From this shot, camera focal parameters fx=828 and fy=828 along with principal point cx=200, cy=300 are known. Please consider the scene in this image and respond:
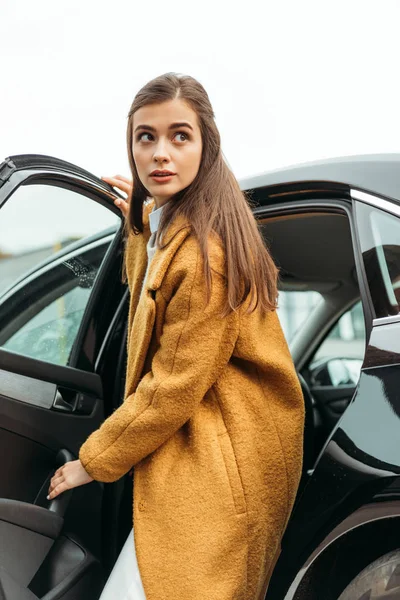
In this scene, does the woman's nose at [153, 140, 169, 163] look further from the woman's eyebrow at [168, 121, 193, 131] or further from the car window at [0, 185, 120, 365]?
the car window at [0, 185, 120, 365]

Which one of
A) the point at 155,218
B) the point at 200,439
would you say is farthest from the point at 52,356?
the point at 200,439

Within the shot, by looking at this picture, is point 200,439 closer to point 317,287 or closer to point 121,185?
point 121,185

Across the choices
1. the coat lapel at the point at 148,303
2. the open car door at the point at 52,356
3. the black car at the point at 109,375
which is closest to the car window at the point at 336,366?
the black car at the point at 109,375

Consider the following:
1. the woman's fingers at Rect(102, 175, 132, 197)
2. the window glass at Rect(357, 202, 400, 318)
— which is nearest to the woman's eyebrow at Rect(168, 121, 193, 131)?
the window glass at Rect(357, 202, 400, 318)

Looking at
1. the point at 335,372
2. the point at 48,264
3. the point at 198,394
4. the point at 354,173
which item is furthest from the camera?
the point at 335,372

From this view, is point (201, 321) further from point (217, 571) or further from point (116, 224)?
point (116, 224)

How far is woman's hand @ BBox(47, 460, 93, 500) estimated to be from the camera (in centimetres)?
193

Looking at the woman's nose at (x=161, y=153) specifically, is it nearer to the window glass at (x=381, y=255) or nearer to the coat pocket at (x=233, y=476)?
the window glass at (x=381, y=255)

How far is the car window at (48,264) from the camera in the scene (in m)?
2.26

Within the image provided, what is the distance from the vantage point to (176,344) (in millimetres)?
Result: 1781

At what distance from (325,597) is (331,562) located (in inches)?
3.7

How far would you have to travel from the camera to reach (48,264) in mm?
2453

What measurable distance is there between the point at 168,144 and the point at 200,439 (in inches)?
26.1

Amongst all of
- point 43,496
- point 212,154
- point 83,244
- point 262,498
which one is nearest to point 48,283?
point 83,244
